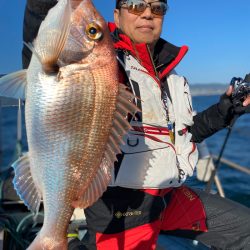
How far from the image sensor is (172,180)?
305 cm

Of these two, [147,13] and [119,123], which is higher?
[147,13]

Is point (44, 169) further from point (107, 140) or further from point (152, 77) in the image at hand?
point (152, 77)

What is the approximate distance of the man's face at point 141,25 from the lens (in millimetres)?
2955

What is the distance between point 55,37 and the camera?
1755mm

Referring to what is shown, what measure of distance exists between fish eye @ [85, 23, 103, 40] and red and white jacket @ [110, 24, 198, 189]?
2.70 feet

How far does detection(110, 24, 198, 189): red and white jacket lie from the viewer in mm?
2818

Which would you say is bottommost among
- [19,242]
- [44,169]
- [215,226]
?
[19,242]

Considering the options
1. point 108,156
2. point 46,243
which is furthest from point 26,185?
point 108,156

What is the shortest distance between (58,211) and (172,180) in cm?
138

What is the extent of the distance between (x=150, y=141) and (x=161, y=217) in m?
0.72

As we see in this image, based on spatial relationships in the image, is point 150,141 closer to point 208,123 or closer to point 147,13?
point 208,123

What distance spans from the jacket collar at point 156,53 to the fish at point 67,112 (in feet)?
3.56

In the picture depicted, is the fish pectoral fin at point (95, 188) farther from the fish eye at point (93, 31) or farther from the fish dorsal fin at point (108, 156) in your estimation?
the fish eye at point (93, 31)

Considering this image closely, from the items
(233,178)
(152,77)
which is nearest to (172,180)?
(152,77)
